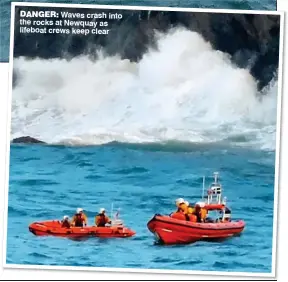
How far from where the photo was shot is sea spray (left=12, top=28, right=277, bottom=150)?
2.82ft

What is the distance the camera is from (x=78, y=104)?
2.83 feet

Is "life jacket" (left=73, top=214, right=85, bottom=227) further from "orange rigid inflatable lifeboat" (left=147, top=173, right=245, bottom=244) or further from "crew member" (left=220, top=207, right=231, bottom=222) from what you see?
"crew member" (left=220, top=207, right=231, bottom=222)

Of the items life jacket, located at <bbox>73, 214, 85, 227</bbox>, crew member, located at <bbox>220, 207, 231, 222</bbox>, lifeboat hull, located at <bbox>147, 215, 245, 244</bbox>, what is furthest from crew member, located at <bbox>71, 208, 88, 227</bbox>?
crew member, located at <bbox>220, 207, 231, 222</bbox>

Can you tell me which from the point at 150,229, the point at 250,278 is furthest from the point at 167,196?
the point at 250,278

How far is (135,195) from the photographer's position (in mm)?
854

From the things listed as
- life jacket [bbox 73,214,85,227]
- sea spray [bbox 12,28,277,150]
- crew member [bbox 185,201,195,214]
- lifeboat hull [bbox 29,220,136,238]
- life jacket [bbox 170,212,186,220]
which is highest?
sea spray [bbox 12,28,277,150]

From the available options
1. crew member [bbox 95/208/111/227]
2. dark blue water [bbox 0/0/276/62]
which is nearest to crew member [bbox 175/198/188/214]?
crew member [bbox 95/208/111/227]

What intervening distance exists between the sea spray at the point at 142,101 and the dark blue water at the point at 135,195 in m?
0.02

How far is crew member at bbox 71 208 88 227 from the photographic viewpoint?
0.85m

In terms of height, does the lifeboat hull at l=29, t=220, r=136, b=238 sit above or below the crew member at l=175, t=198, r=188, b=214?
below

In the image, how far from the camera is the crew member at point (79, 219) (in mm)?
852

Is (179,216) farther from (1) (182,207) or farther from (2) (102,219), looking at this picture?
(2) (102,219)

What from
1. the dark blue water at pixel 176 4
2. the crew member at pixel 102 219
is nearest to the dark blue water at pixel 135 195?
the crew member at pixel 102 219

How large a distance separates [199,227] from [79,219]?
7.4 inches
